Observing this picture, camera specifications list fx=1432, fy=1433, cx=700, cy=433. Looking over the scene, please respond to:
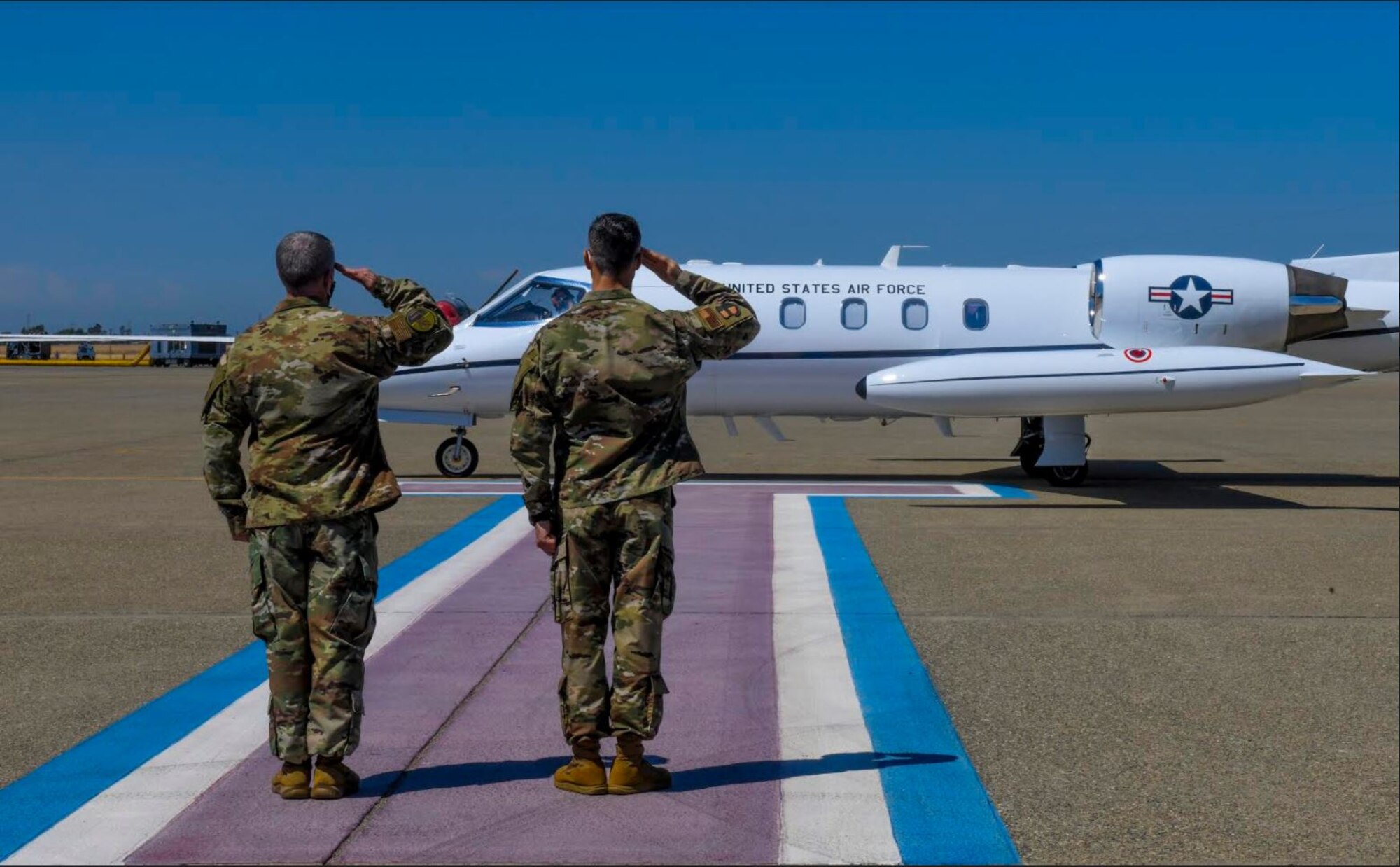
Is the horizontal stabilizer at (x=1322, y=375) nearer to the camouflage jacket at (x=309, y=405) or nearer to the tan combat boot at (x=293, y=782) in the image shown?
the camouflage jacket at (x=309, y=405)

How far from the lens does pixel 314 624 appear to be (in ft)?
15.7

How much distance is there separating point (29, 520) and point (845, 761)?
9.00 meters

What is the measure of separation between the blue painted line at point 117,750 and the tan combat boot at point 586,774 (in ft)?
5.37

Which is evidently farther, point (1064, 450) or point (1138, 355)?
point (1064, 450)

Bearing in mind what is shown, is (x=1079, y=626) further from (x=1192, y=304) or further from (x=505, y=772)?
(x=1192, y=304)

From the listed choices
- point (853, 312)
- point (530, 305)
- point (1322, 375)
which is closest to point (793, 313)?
point (853, 312)

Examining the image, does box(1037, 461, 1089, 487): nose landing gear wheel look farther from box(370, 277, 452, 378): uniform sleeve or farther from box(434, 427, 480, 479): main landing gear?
box(370, 277, 452, 378): uniform sleeve

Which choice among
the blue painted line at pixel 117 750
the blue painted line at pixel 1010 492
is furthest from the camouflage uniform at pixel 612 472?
the blue painted line at pixel 1010 492

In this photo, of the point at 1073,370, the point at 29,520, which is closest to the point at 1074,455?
the point at 1073,370

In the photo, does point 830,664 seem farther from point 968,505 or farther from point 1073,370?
point 1073,370

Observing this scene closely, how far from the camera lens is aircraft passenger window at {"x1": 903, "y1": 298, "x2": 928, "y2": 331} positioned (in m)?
15.8

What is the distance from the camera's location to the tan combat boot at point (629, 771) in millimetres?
4969

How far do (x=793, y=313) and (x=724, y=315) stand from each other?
1083 cm

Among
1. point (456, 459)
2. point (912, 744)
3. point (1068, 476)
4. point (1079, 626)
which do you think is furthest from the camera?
point (456, 459)
